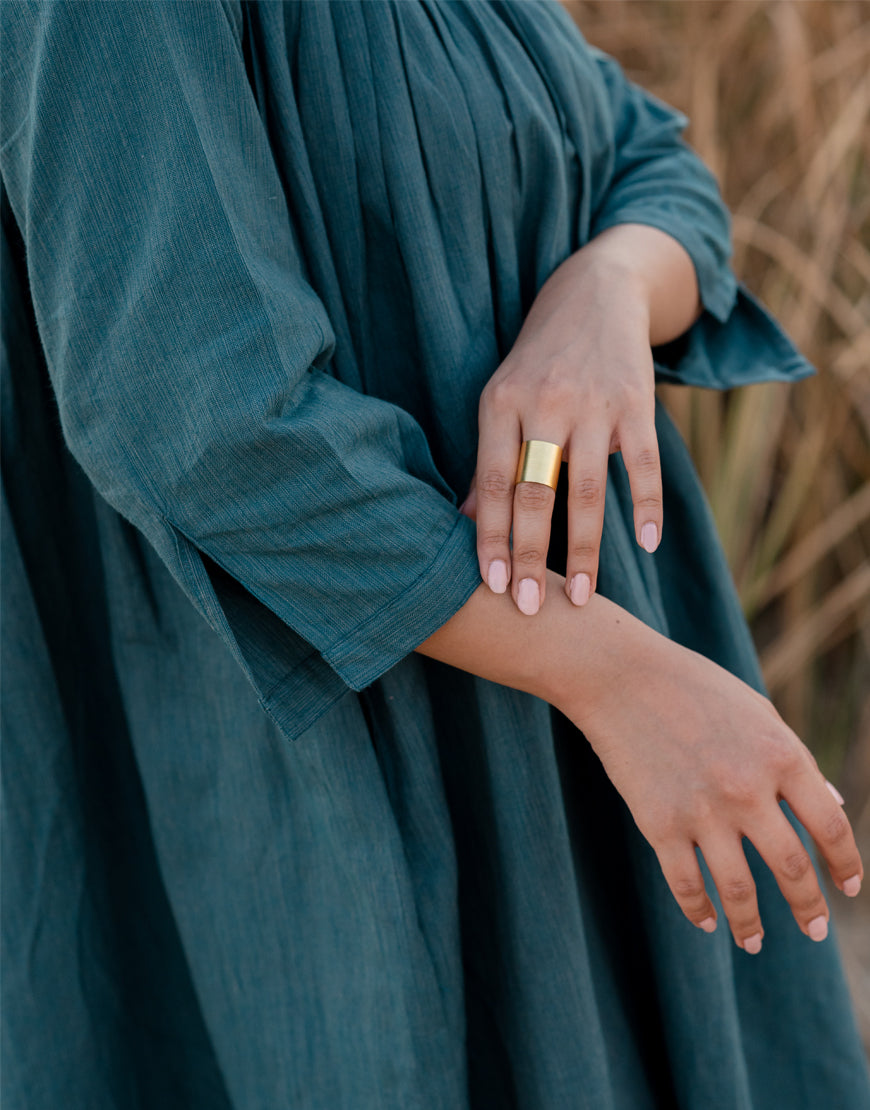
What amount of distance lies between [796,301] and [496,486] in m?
1.25

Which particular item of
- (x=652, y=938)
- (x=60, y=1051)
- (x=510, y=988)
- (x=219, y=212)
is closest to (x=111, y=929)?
(x=60, y=1051)

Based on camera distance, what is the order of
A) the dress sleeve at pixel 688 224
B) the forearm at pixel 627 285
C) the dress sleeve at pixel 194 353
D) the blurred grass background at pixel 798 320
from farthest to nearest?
the blurred grass background at pixel 798 320, the dress sleeve at pixel 688 224, the forearm at pixel 627 285, the dress sleeve at pixel 194 353

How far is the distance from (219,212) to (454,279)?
0.18 m

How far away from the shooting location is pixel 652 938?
650 millimetres

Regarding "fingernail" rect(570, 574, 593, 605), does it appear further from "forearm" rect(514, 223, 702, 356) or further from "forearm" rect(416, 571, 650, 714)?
"forearm" rect(514, 223, 702, 356)

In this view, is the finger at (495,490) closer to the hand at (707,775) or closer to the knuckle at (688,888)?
the hand at (707,775)

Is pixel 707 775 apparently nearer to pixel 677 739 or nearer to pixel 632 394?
pixel 677 739

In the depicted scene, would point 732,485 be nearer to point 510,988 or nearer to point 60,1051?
point 510,988

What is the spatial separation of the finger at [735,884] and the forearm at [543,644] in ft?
0.33

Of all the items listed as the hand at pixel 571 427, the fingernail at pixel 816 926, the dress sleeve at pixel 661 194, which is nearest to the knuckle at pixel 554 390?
the hand at pixel 571 427

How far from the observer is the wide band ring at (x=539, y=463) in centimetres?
49

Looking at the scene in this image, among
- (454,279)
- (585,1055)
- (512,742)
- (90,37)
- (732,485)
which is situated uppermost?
(90,37)

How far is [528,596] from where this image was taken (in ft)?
1.55

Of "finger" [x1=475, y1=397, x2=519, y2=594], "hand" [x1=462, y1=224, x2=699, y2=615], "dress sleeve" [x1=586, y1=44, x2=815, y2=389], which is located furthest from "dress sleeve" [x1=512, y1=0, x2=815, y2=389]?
"finger" [x1=475, y1=397, x2=519, y2=594]
